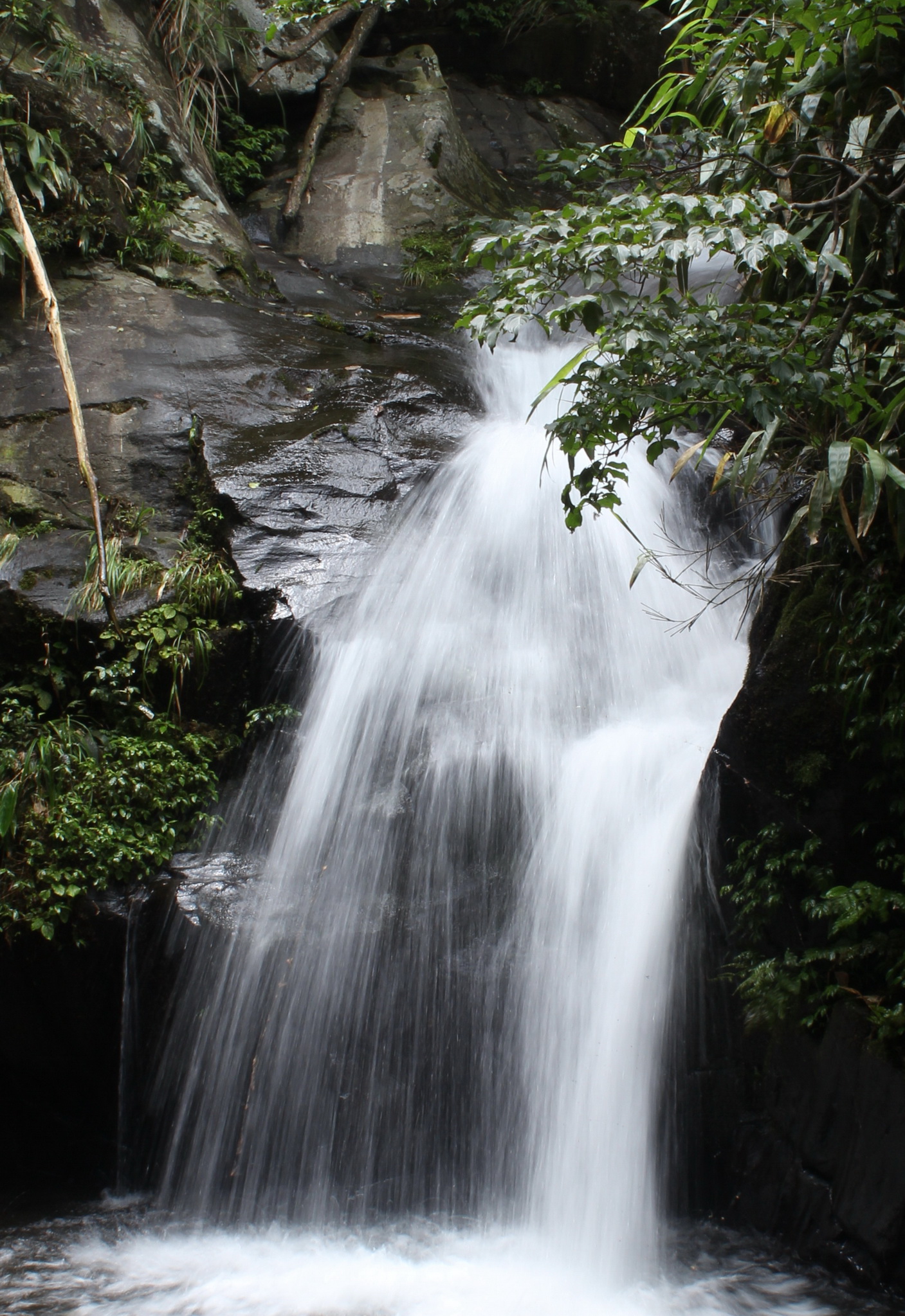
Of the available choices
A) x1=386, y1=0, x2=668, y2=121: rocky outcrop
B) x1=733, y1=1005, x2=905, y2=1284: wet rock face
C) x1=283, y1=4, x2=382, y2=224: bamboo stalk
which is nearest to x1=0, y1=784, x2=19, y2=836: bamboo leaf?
x1=733, y1=1005, x2=905, y2=1284: wet rock face

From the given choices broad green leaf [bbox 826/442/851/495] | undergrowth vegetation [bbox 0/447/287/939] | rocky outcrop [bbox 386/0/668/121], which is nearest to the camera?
broad green leaf [bbox 826/442/851/495]

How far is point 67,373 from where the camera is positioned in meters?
5.48

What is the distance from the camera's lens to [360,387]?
713cm

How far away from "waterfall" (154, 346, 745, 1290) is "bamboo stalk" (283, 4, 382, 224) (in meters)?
7.09

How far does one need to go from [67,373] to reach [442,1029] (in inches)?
172

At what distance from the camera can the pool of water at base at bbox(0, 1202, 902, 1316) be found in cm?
333

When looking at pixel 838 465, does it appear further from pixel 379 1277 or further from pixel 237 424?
pixel 237 424

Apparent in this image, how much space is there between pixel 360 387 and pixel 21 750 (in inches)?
153

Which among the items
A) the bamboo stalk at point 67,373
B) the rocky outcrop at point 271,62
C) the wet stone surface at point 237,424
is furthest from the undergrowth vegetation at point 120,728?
the rocky outcrop at point 271,62

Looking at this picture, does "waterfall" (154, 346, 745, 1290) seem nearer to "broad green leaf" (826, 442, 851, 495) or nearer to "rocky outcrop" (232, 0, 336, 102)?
"broad green leaf" (826, 442, 851, 495)

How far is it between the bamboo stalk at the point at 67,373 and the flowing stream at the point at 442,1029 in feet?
4.37

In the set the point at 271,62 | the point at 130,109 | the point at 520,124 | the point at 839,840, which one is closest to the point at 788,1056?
the point at 839,840

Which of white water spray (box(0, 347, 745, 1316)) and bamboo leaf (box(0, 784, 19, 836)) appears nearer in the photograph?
white water spray (box(0, 347, 745, 1316))

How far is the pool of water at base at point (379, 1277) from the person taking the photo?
3330mm
